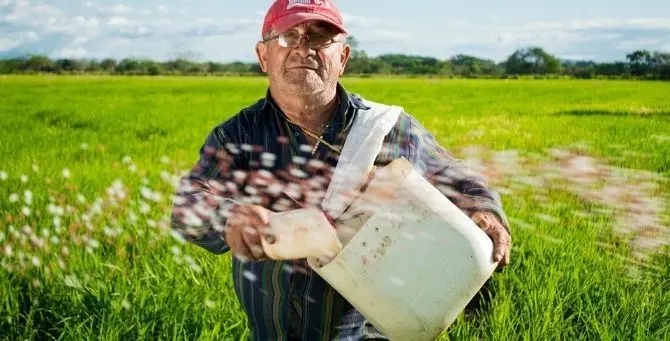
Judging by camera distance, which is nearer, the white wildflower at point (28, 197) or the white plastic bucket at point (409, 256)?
the white plastic bucket at point (409, 256)

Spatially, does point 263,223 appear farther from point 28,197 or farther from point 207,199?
point 28,197

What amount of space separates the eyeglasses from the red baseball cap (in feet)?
0.06

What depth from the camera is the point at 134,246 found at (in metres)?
3.14

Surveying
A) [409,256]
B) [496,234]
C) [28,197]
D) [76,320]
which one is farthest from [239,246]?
[28,197]

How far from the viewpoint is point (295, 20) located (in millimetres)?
1697

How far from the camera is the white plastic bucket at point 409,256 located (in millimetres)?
1301

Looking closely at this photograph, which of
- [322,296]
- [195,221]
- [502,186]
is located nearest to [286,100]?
[195,221]

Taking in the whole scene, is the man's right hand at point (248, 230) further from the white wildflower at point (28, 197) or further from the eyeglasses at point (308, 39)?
the white wildflower at point (28, 197)

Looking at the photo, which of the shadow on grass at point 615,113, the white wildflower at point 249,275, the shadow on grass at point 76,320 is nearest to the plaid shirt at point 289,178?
the white wildflower at point 249,275

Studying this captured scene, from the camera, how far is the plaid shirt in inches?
68.2

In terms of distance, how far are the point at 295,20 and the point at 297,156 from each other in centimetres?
35

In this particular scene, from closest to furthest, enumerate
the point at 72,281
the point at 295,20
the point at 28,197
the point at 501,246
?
the point at 501,246
the point at 295,20
the point at 72,281
the point at 28,197

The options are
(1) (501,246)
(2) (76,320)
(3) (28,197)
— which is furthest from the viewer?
(3) (28,197)

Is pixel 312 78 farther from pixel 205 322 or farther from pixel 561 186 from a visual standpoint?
pixel 561 186
